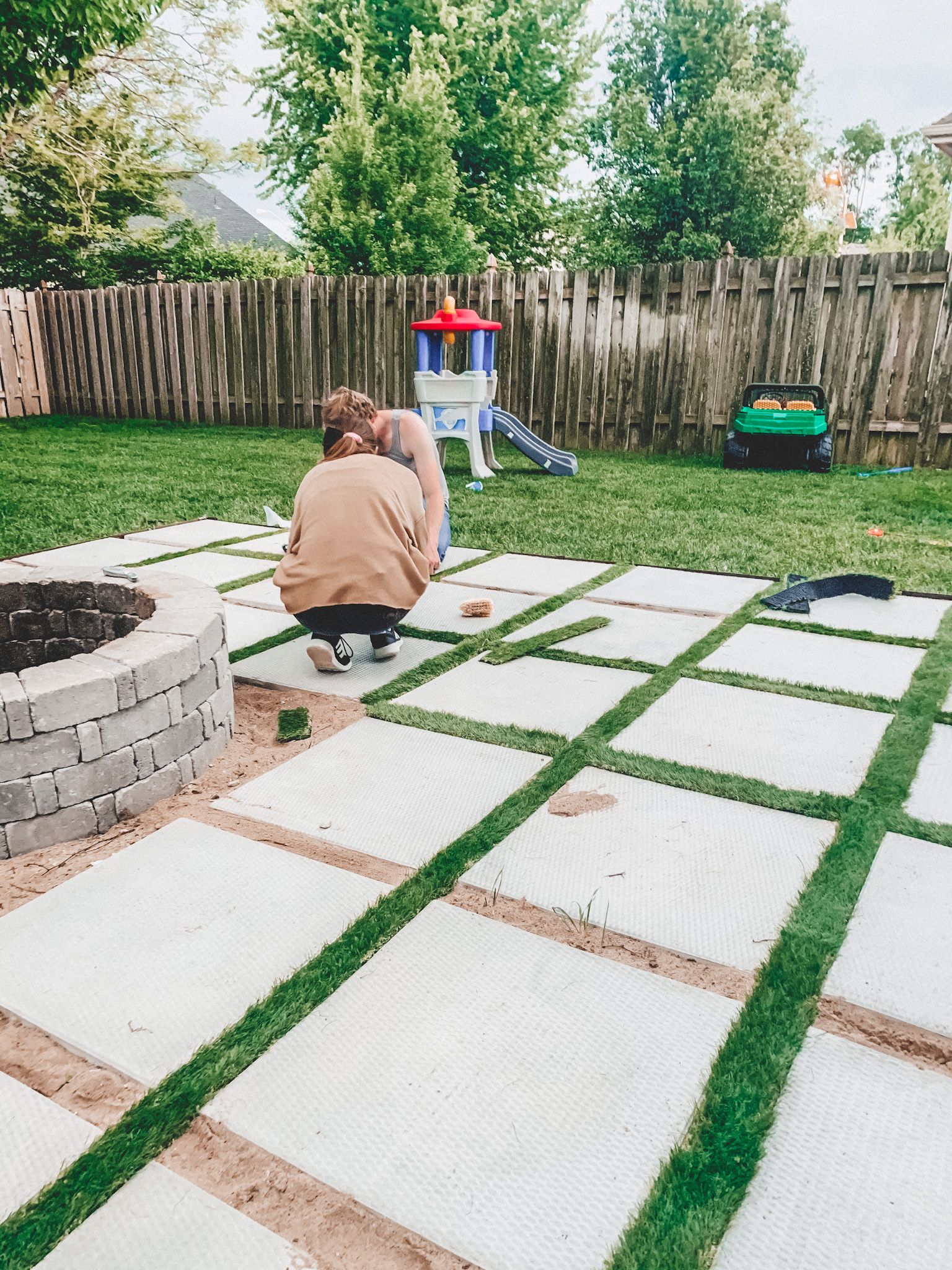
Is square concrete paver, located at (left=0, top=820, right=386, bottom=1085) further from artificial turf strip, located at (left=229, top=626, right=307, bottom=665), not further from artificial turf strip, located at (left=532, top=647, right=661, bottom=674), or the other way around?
artificial turf strip, located at (left=532, top=647, right=661, bottom=674)

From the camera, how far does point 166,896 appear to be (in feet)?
5.68

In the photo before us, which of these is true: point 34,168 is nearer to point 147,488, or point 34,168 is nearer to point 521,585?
point 147,488

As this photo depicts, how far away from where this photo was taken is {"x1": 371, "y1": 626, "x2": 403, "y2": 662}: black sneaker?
124 inches

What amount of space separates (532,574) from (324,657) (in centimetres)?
164

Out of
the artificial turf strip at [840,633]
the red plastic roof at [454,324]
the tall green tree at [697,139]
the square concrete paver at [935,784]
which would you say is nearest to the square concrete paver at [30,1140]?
the square concrete paver at [935,784]

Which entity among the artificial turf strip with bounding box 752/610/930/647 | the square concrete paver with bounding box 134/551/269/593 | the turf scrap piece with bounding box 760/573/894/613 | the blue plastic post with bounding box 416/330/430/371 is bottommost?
the square concrete paver with bounding box 134/551/269/593

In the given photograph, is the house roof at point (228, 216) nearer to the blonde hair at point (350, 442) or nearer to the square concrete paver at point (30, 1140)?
the blonde hair at point (350, 442)

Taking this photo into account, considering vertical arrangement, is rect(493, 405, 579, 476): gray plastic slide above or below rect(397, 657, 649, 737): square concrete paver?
above

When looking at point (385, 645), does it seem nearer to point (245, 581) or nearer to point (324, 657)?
point (324, 657)

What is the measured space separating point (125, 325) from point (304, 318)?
298 centimetres

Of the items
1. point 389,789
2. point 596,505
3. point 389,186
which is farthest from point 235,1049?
point 389,186

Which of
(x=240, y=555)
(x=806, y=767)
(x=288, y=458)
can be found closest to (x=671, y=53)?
(x=288, y=458)

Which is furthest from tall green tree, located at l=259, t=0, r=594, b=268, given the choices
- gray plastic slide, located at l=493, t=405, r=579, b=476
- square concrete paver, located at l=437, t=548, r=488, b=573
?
square concrete paver, located at l=437, t=548, r=488, b=573

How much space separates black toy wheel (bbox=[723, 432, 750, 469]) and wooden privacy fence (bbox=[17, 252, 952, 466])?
0.92 metres
